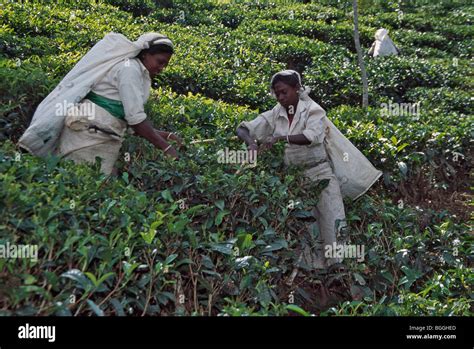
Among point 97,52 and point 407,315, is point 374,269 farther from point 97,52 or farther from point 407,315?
point 97,52

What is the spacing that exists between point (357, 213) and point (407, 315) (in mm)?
1618

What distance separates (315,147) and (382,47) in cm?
816

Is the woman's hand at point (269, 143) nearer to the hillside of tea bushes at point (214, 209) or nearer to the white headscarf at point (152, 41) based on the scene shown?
the hillside of tea bushes at point (214, 209)

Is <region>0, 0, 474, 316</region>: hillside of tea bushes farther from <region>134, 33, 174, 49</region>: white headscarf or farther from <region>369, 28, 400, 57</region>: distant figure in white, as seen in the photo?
<region>369, 28, 400, 57</region>: distant figure in white

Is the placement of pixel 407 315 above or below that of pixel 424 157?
below

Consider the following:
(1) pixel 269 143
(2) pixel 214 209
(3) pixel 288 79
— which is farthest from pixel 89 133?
(3) pixel 288 79

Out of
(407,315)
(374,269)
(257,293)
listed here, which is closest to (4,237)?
(257,293)

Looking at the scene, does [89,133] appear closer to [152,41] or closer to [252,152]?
[152,41]

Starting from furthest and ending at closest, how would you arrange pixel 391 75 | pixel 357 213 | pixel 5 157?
1. pixel 391 75
2. pixel 357 213
3. pixel 5 157

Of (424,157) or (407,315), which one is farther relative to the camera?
(424,157)

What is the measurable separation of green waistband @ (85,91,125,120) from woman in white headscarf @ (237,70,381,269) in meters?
0.98

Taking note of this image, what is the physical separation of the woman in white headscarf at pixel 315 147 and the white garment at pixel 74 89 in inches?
39.7

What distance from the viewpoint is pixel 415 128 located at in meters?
6.50

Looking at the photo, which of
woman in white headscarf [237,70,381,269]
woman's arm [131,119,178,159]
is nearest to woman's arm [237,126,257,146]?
woman in white headscarf [237,70,381,269]
